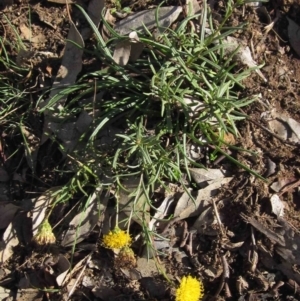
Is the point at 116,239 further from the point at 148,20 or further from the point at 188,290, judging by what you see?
the point at 148,20

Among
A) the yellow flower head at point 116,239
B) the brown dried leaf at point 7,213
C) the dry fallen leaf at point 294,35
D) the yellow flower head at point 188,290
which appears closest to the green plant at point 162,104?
the yellow flower head at point 116,239

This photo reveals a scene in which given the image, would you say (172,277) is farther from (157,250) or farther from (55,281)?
(55,281)

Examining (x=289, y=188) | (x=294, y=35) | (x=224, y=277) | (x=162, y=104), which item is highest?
(x=294, y=35)

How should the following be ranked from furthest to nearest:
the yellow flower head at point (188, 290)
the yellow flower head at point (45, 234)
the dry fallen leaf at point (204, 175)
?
the dry fallen leaf at point (204, 175), the yellow flower head at point (45, 234), the yellow flower head at point (188, 290)

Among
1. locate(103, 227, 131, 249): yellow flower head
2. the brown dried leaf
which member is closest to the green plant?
locate(103, 227, 131, 249): yellow flower head

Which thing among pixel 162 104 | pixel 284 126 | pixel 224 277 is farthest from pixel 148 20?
pixel 224 277

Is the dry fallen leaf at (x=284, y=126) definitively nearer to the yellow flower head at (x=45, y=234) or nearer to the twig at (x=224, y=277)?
the twig at (x=224, y=277)
